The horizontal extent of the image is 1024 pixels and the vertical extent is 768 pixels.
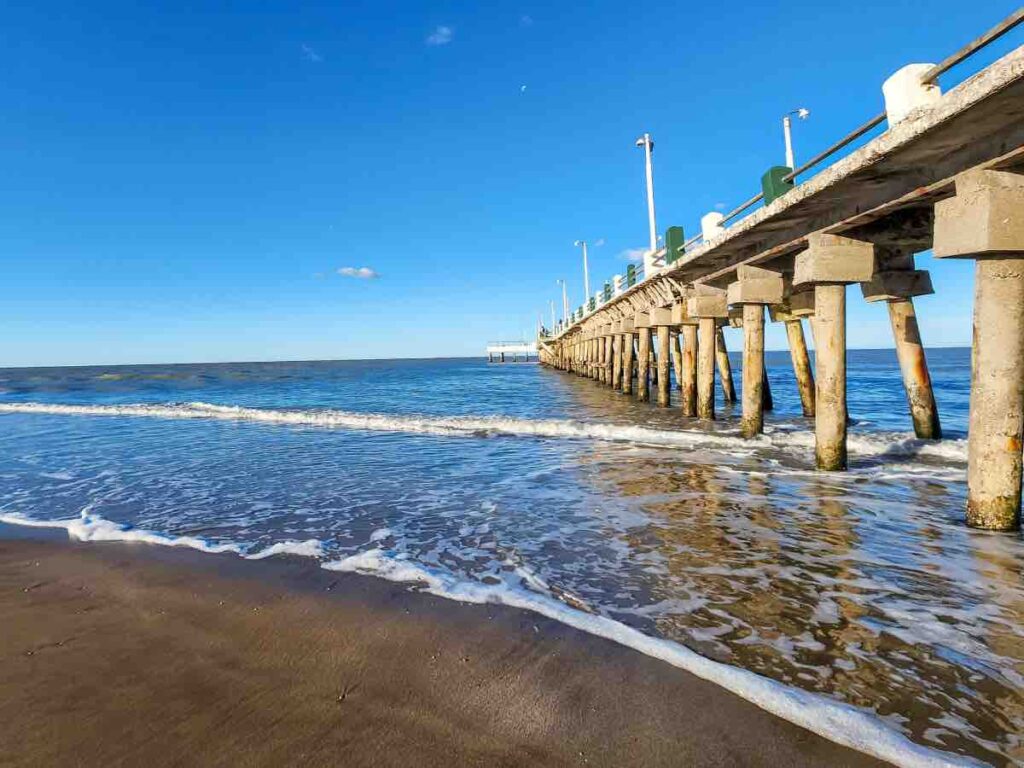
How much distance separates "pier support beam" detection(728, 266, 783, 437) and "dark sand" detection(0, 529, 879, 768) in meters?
8.63

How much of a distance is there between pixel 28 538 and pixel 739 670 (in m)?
6.67

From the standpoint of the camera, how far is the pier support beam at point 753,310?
1023cm

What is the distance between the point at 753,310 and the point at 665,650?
30.0ft

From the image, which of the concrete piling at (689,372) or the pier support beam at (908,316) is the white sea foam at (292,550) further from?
the concrete piling at (689,372)

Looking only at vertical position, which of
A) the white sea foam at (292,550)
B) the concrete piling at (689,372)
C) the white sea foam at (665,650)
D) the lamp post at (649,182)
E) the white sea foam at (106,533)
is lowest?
the white sea foam at (665,650)

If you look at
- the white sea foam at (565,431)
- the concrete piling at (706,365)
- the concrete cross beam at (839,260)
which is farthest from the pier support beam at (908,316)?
the concrete piling at (706,365)

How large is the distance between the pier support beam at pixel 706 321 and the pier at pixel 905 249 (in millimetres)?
34

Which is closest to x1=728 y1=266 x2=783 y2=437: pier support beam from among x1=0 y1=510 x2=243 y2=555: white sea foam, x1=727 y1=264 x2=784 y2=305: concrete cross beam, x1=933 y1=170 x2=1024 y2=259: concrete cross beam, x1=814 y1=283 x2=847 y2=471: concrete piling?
x1=727 y1=264 x2=784 y2=305: concrete cross beam

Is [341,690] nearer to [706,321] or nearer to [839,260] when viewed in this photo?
[839,260]

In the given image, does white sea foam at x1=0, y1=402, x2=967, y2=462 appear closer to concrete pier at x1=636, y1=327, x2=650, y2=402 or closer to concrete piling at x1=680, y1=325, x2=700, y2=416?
concrete piling at x1=680, y1=325, x2=700, y2=416

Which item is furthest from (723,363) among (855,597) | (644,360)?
(855,597)

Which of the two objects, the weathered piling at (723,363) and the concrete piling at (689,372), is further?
the weathered piling at (723,363)

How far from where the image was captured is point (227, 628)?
329 centimetres

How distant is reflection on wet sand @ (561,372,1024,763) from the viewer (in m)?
2.54
